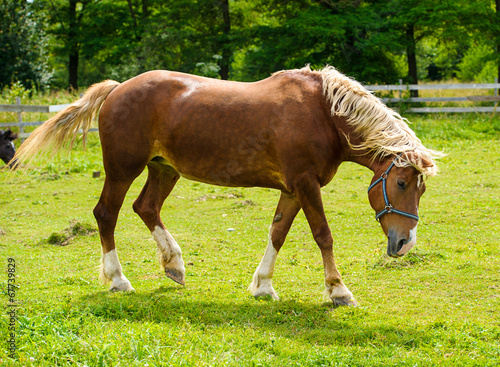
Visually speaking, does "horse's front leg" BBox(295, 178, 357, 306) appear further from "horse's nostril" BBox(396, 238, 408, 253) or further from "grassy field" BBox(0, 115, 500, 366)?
"horse's nostril" BBox(396, 238, 408, 253)

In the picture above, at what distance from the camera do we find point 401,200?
4453 millimetres

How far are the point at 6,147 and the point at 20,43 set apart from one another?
50.7 feet

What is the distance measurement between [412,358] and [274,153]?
2.22m

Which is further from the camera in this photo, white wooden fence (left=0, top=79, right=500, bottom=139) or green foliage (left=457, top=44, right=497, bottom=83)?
green foliage (left=457, top=44, right=497, bottom=83)

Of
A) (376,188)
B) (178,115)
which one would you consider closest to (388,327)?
(376,188)

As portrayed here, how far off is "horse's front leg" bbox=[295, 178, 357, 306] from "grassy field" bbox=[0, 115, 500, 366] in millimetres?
155

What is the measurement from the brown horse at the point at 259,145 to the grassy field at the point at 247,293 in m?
0.50

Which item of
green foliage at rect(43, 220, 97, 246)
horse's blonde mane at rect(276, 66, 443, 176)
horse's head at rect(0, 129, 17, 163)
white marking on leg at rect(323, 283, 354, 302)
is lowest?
green foliage at rect(43, 220, 97, 246)

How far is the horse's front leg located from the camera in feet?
15.4

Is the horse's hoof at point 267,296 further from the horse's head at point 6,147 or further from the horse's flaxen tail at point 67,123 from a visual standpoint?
the horse's head at point 6,147

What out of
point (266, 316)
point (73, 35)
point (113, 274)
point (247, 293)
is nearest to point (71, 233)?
point (113, 274)

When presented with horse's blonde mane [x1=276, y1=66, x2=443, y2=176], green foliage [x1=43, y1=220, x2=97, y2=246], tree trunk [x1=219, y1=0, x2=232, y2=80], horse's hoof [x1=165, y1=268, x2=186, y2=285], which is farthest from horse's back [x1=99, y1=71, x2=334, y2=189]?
tree trunk [x1=219, y1=0, x2=232, y2=80]

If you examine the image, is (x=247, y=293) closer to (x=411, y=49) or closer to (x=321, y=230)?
(x=321, y=230)

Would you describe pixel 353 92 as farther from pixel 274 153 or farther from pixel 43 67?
pixel 43 67
